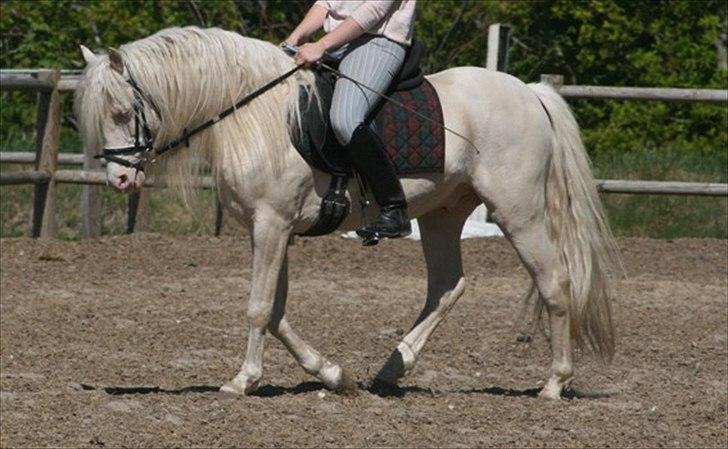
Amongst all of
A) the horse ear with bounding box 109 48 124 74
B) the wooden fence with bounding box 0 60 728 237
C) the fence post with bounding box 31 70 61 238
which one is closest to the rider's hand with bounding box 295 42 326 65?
the horse ear with bounding box 109 48 124 74

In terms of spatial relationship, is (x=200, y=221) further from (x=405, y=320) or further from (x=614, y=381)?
(x=614, y=381)

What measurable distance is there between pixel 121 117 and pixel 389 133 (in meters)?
1.19

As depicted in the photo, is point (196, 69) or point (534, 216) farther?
point (534, 216)

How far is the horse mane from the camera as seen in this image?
22.2ft

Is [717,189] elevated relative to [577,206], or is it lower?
lower

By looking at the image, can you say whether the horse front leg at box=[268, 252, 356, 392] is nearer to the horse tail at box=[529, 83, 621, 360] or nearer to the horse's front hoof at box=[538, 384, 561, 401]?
the horse's front hoof at box=[538, 384, 561, 401]

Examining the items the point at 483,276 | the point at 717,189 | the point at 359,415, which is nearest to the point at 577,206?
the point at 359,415

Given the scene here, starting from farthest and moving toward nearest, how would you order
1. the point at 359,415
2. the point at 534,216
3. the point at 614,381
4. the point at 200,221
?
the point at 200,221 < the point at 614,381 < the point at 534,216 < the point at 359,415

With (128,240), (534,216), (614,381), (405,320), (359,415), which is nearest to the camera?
(359,415)

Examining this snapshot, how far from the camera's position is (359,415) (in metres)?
6.67

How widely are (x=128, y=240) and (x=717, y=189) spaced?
4596 mm

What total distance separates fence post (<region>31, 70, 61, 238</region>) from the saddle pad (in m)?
5.85

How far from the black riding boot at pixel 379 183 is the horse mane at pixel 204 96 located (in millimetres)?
309

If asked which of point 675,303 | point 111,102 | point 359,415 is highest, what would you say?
point 111,102
